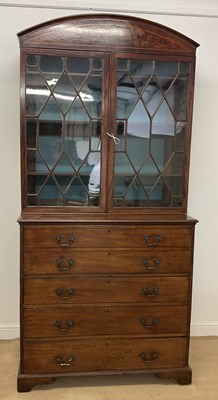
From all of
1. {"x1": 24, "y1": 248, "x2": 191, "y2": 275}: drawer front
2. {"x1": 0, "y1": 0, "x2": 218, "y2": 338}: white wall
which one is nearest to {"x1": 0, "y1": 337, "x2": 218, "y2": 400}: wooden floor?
{"x1": 0, "y1": 0, "x2": 218, "y2": 338}: white wall

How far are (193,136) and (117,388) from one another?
1.71 meters

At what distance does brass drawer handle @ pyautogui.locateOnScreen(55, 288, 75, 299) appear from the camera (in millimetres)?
2023

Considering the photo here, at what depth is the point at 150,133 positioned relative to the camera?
2.12 m

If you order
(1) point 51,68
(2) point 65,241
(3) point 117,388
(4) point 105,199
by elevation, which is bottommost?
(3) point 117,388

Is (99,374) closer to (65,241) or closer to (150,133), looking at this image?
(65,241)

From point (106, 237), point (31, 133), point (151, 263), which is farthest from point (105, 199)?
point (31, 133)

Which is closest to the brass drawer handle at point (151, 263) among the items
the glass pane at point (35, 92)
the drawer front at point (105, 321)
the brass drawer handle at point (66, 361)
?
the drawer front at point (105, 321)

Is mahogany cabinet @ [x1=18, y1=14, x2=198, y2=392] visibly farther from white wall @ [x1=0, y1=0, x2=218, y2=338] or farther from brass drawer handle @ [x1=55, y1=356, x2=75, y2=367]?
white wall @ [x1=0, y1=0, x2=218, y2=338]

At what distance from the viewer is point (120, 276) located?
6.76ft

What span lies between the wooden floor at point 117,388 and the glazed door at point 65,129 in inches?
41.3

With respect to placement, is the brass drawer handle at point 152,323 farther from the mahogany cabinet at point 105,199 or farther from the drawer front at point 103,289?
the drawer front at point 103,289

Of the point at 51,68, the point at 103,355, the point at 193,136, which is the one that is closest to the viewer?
the point at 51,68

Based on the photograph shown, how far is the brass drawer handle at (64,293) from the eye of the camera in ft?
6.64

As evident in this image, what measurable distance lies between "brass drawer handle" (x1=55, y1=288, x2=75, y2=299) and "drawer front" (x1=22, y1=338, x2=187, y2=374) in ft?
0.87
